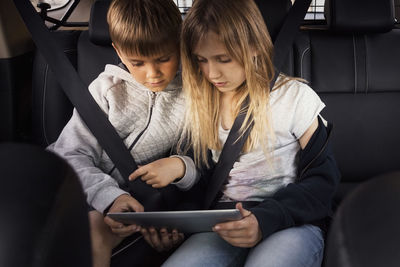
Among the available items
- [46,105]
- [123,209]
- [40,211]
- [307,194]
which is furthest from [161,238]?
[46,105]

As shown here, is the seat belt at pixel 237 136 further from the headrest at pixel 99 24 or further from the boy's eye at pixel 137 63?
the headrest at pixel 99 24

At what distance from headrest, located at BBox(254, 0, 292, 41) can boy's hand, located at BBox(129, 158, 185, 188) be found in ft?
1.85

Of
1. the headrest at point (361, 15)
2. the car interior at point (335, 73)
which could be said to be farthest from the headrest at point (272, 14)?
the headrest at point (361, 15)

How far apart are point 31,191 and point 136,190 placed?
64 cm

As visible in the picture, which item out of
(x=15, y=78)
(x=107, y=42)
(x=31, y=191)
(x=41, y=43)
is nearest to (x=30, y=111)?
(x=15, y=78)

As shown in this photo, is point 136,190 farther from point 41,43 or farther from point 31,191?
point 31,191

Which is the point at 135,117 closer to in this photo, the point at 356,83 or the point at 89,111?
the point at 89,111

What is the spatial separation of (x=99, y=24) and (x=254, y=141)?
669 millimetres

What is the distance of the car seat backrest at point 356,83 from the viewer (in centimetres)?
152

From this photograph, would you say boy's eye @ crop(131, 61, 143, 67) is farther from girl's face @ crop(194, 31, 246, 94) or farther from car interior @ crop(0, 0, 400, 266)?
car interior @ crop(0, 0, 400, 266)

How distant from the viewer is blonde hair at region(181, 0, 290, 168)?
1.00 metres

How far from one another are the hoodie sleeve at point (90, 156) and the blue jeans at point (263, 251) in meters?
0.20

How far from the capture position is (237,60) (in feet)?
3.35

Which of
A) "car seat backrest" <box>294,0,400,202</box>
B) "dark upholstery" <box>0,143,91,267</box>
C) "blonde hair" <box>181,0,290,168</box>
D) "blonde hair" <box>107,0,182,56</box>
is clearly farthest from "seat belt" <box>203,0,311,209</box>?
"dark upholstery" <box>0,143,91,267</box>
